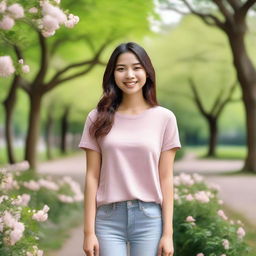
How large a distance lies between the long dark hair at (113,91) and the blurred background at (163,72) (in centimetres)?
93

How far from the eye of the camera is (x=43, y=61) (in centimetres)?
1819

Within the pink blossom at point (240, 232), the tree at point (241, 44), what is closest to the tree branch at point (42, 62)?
the tree at point (241, 44)

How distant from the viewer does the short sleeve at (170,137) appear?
11.0ft

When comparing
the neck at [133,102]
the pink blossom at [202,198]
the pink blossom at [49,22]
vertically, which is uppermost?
the pink blossom at [49,22]

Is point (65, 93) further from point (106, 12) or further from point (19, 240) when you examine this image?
point (19, 240)

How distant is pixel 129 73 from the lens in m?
3.33

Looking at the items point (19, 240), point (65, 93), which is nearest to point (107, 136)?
point (19, 240)

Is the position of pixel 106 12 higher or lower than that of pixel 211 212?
higher

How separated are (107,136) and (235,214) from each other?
8051 mm

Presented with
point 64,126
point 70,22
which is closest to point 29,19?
point 70,22

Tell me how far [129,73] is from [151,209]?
0.79m

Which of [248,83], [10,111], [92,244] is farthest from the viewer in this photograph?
[10,111]

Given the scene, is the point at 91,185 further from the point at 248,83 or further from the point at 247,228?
the point at 248,83

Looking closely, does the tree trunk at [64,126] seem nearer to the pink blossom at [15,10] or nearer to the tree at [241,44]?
the tree at [241,44]
